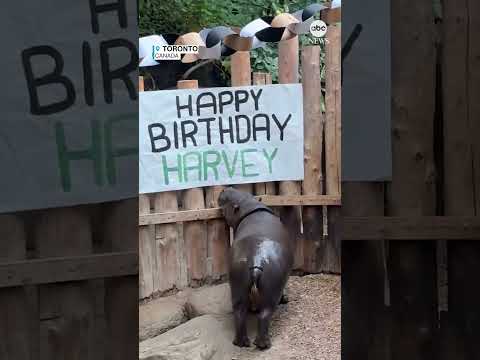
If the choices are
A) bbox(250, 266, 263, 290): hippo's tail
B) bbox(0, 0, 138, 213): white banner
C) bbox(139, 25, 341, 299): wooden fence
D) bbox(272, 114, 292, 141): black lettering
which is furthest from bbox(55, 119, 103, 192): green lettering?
bbox(272, 114, 292, 141): black lettering

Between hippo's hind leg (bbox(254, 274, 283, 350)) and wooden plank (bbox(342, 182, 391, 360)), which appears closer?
wooden plank (bbox(342, 182, 391, 360))

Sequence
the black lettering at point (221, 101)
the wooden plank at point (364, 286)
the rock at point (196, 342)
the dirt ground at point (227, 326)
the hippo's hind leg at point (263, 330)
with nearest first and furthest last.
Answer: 1. the wooden plank at point (364, 286)
2. the rock at point (196, 342)
3. the dirt ground at point (227, 326)
4. the hippo's hind leg at point (263, 330)
5. the black lettering at point (221, 101)

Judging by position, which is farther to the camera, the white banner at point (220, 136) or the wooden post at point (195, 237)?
the wooden post at point (195, 237)

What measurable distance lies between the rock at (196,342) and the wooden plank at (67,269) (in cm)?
370

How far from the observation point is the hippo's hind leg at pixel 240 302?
6.92 metres

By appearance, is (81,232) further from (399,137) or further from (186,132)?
(186,132)

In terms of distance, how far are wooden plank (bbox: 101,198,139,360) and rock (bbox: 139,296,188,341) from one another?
15.3 feet

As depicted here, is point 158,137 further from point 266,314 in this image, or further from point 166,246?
point 266,314

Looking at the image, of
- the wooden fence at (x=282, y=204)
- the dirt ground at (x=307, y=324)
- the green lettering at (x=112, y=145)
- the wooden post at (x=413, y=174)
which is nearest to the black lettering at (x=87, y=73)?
the green lettering at (x=112, y=145)

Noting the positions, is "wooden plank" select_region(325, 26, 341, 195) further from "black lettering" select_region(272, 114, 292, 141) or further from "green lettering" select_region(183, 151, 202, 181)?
"green lettering" select_region(183, 151, 202, 181)

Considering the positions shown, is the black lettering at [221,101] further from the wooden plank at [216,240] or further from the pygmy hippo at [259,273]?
the pygmy hippo at [259,273]

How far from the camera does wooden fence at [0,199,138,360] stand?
2678 mm

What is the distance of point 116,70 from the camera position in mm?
2756

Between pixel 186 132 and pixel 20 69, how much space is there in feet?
18.4
